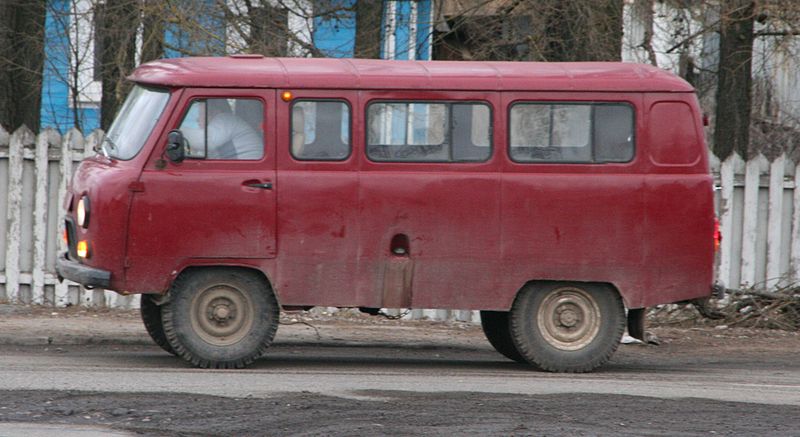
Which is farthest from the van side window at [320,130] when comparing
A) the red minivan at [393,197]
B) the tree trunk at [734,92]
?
the tree trunk at [734,92]

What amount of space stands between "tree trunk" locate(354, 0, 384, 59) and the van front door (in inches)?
239

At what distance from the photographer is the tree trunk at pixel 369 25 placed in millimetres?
16172

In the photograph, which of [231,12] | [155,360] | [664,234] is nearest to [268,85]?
[155,360]

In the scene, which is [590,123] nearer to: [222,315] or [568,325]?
[568,325]

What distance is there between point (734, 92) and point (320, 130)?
30.6ft

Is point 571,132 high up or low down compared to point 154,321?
up

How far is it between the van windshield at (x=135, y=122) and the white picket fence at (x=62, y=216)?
11.3ft

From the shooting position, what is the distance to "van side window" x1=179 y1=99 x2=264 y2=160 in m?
10.2

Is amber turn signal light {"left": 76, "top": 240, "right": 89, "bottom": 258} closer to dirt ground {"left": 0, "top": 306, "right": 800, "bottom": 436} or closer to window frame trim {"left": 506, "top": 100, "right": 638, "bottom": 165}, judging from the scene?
dirt ground {"left": 0, "top": 306, "right": 800, "bottom": 436}

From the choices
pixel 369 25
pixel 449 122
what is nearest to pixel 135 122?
pixel 449 122

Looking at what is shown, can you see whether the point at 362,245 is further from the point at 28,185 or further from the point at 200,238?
the point at 28,185

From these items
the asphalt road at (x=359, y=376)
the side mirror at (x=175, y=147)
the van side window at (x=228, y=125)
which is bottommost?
→ the asphalt road at (x=359, y=376)

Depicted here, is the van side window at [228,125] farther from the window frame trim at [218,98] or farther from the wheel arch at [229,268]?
the wheel arch at [229,268]

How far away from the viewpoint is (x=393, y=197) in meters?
10.2
